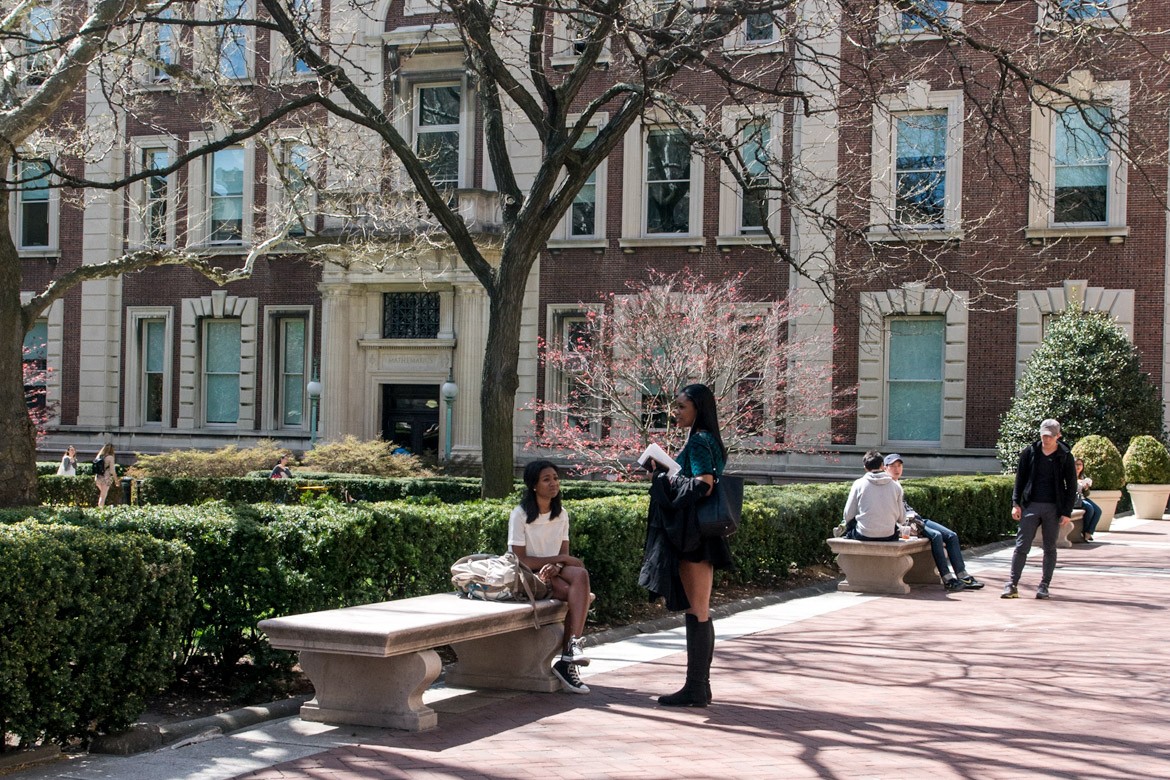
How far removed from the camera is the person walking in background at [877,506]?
50.7 ft

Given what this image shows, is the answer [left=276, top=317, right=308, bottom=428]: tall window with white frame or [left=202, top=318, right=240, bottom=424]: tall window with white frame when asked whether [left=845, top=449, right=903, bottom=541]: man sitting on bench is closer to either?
[left=276, top=317, right=308, bottom=428]: tall window with white frame

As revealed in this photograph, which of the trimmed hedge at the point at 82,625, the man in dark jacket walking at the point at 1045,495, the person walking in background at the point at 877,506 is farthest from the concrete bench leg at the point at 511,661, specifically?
the man in dark jacket walking at the point at 1045,495

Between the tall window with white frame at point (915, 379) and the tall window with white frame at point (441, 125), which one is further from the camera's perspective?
the tall window with white frame at point (441, 125)

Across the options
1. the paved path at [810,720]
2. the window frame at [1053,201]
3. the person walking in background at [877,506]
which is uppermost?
the window frame at [1053,201]

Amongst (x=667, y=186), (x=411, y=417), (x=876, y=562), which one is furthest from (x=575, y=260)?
(x=876, y=562)

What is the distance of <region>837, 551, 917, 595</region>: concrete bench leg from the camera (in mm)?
15508

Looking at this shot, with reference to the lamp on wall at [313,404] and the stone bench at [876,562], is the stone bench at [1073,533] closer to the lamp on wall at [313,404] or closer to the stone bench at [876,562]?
the stone bench at [876,562]

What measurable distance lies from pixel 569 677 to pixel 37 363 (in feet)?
108

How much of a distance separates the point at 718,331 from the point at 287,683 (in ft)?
52.8

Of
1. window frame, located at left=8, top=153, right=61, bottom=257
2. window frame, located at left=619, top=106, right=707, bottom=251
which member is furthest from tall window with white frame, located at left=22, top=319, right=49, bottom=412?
window frame, located at left=619, top=106, right=707, bottom=251

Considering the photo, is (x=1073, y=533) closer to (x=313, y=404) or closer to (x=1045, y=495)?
(x=1045, y=495)

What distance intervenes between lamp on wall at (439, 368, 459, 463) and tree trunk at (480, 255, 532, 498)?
55.2ft

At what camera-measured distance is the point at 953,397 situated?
30031 mm

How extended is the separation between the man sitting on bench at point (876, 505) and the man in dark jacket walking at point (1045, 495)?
1.31 m
